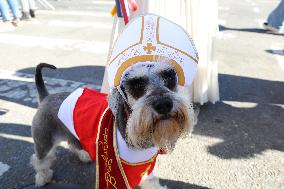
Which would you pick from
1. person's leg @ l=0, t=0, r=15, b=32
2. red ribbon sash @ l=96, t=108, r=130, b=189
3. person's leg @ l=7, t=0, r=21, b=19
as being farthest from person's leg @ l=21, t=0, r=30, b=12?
red ribbon sash @ l=96, t=108, r=130, b=189

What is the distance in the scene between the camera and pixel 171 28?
2293mm

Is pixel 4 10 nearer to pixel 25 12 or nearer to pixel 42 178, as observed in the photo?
pixel 25 12

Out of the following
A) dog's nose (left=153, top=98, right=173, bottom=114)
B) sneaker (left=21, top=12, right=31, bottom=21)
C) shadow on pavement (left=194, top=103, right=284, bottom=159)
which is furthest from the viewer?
sneaker (left=21, top=12, right=31, bottom=21)

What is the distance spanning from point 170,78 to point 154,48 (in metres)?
0.25

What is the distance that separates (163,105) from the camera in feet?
6.89

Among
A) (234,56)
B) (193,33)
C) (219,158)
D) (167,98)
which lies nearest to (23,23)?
(234,56)

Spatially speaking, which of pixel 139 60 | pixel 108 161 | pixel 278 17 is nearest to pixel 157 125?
pixel 139 60

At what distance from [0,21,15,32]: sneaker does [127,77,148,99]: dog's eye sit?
8762mm

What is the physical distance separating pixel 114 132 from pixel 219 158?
5.19 ft

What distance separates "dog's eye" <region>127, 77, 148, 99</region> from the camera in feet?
7.38

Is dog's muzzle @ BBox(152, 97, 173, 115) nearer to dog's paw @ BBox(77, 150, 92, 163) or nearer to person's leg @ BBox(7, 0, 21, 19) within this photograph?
dog's paw @ BBox(77, 150, 92, 163)

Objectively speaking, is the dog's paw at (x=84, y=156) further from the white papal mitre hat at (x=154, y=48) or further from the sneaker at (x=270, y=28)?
the sneaker at (x=270, y=28)

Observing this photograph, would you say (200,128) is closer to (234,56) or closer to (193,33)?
(193,33)

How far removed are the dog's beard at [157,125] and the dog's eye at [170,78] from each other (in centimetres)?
17
